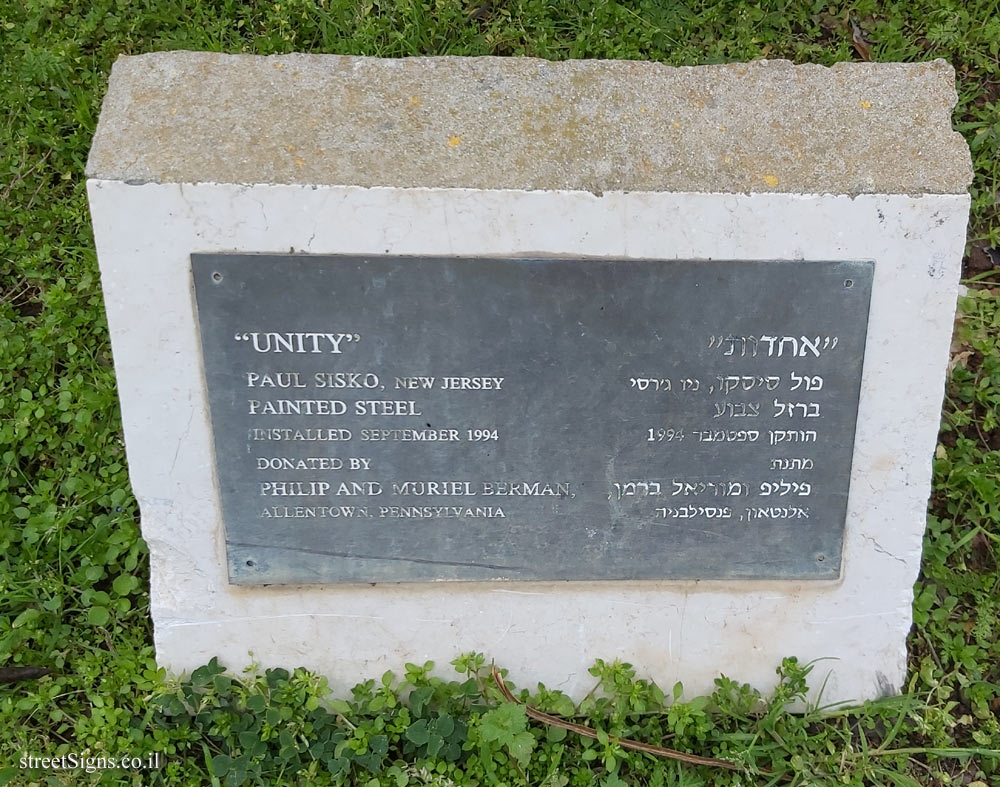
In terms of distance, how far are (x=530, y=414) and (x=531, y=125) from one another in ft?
2.15

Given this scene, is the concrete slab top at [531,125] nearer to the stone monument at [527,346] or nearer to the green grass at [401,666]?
the stone monument at [527,346]

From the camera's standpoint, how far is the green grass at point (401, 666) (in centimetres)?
219

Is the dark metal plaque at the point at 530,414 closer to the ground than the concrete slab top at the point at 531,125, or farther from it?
closer to the ground

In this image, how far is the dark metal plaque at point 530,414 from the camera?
1899 mm

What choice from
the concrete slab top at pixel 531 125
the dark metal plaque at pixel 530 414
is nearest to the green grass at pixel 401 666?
the dark metal plaque at pixel 530 414

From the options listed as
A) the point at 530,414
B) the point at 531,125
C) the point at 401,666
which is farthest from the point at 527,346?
the point at 401,666

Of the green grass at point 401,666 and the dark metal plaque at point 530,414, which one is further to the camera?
the green grass at point 401,666

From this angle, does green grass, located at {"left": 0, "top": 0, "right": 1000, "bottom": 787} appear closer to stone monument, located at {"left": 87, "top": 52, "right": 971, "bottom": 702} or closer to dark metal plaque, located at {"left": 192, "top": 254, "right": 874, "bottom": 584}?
stone monument, located at {"left": 87, "top": 52, "right": 971, "bottom": 702}

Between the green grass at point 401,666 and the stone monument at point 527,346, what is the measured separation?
0.16 meters

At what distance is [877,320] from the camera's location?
76.6 inches

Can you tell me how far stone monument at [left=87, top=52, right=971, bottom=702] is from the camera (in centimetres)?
186

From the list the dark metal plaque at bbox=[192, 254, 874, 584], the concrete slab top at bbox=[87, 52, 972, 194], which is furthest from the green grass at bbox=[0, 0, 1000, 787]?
the concrete slab top at bbox=[87, 52, 972, 194]

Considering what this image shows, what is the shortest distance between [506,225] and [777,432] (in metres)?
0.81

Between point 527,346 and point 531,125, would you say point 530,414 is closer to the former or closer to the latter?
point 527,346
